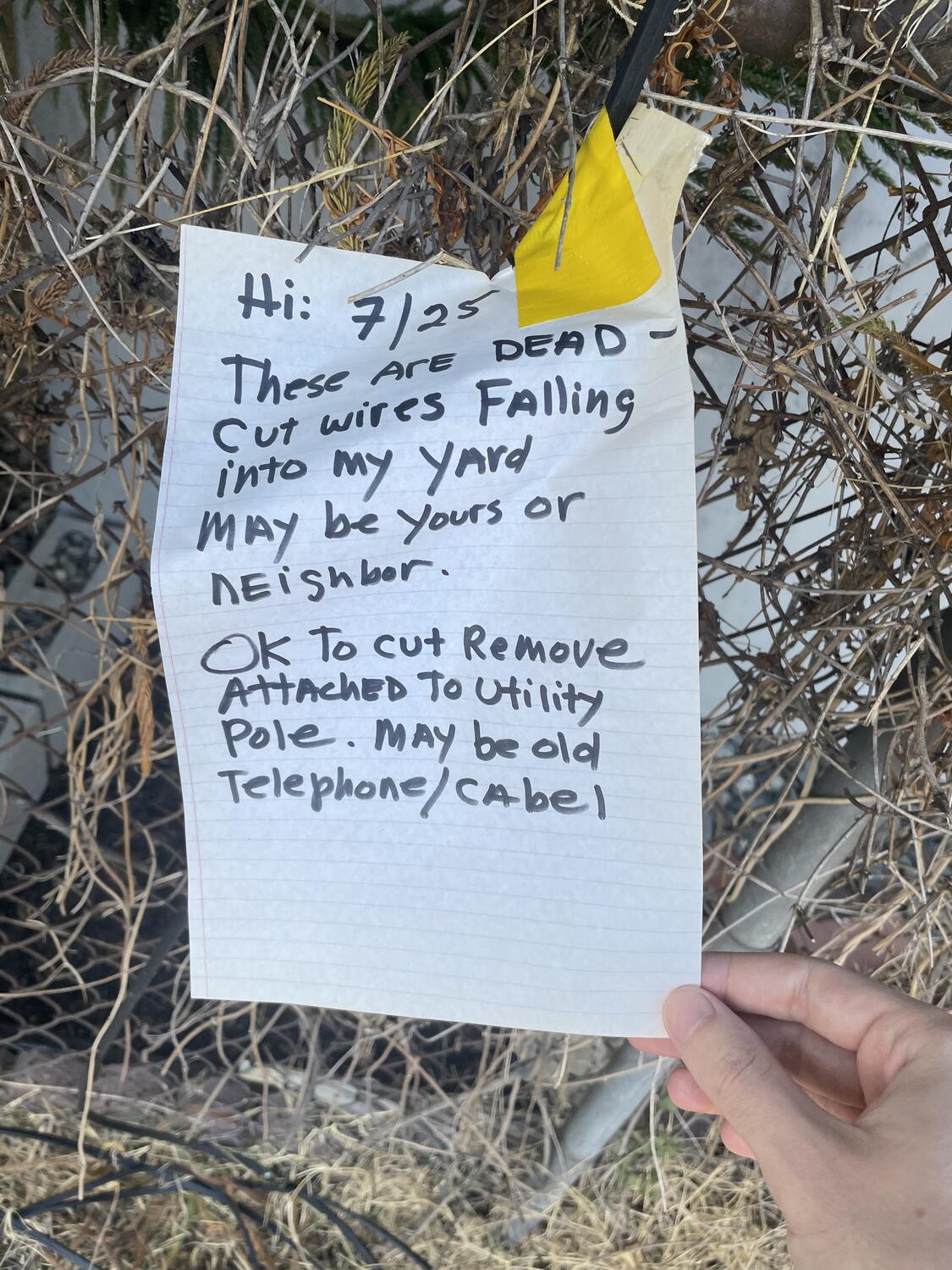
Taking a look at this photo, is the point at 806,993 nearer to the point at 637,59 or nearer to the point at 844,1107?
the point at 844,1107

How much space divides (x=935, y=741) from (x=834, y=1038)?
0.87 ft

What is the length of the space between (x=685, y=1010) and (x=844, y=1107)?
9.2 inches

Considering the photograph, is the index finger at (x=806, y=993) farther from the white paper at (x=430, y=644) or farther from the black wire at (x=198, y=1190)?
the black wire at (x=198, y=1190)

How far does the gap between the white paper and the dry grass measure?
0.08 meters

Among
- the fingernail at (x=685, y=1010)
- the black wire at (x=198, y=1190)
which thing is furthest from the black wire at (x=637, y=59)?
the black wire at (x=198, y=1190)

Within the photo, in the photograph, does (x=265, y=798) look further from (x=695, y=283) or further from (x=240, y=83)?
(x=695, y=283)

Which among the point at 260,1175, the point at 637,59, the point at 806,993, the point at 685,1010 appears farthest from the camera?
the point at 260,1175

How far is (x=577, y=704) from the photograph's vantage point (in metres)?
0.53

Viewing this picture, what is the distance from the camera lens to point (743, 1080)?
0.52 m

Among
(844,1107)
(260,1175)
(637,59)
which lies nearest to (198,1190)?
(260,1175)

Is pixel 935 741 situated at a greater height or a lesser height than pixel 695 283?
lesser

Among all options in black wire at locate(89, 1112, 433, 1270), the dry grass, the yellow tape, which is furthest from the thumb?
black wire at locate(89, 1112, 433, 1270)

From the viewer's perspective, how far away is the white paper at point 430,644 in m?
0.51

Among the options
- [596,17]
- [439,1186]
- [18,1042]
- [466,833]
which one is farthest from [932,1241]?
[18,1042]
